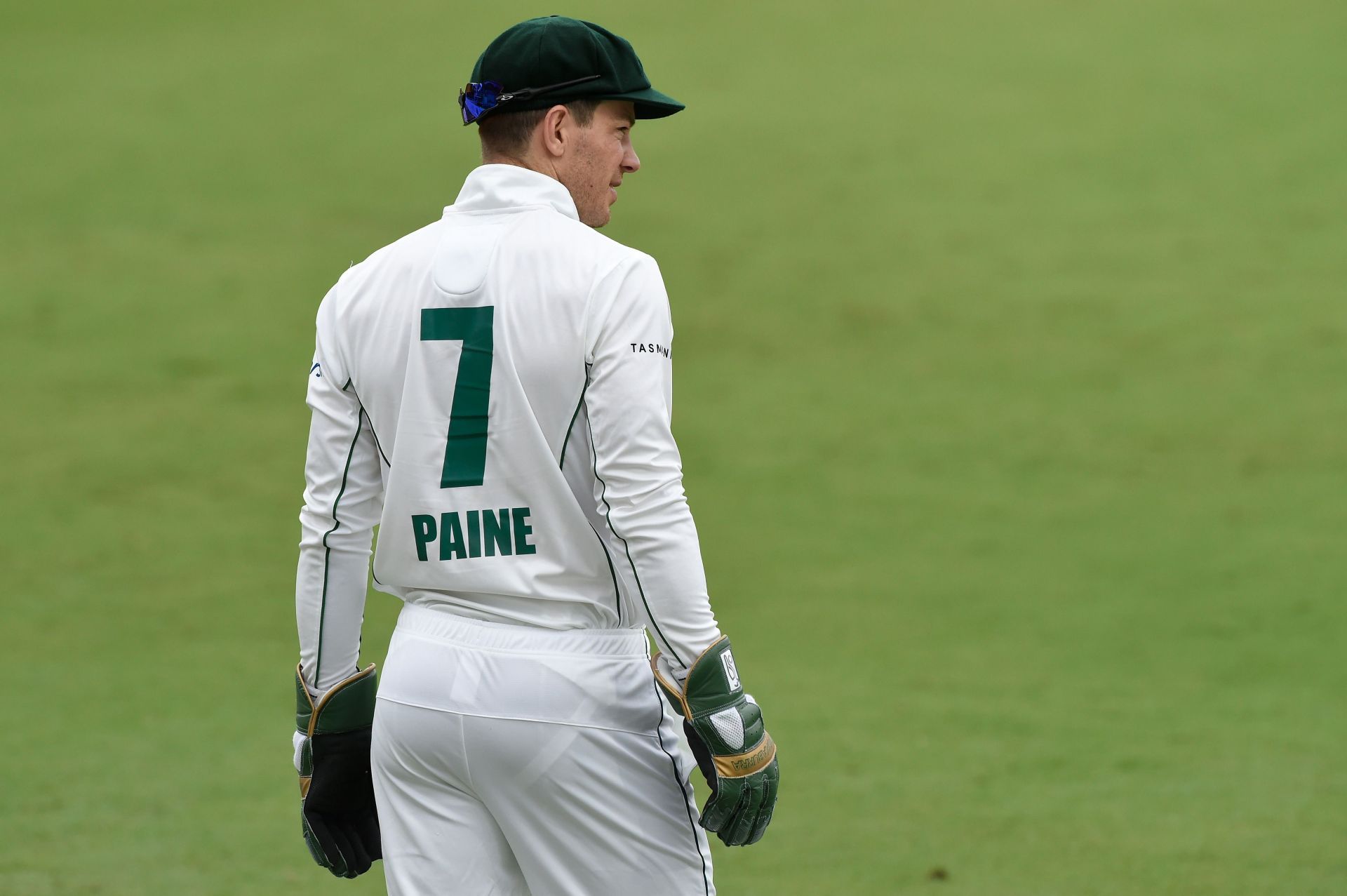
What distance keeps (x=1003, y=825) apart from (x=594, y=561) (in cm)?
271

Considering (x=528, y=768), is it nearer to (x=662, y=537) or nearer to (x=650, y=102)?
(x=662, y=537)

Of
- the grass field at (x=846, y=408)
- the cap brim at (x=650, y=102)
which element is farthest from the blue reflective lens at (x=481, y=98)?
the grass field at (x=846, y=408)

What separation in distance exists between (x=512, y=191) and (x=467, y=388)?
0.23 m

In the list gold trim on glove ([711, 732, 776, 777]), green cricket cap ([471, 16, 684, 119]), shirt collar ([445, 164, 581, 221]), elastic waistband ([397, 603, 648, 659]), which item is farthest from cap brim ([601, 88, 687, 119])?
gold trim on glove ([711, 732, 776, 777])

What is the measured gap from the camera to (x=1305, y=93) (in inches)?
433

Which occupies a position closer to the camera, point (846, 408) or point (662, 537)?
point (662, 537)

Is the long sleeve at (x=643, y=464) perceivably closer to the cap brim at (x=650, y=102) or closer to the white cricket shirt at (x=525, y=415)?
the white cricket shirt at (x=525, y=415)

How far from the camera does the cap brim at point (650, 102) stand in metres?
1.90

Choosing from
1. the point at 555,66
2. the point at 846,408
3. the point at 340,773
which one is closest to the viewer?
the point at 555,66

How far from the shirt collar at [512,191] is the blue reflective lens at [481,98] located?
2.5 inches

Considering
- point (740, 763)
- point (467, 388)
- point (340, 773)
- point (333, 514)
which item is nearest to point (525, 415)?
point (467, 388)

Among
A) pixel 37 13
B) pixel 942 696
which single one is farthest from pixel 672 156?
pixel 942 696

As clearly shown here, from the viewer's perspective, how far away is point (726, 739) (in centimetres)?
181

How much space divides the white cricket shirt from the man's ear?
0.14 ft
